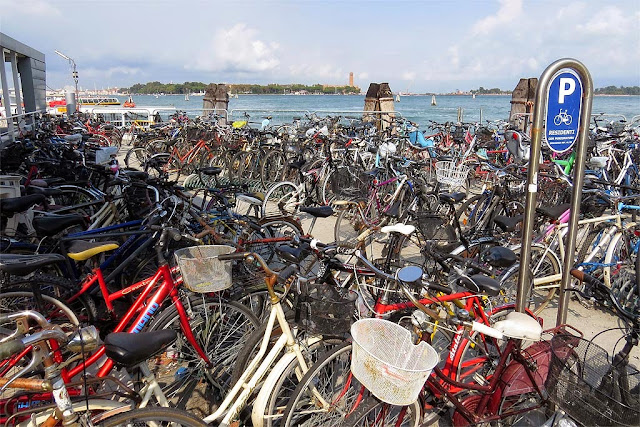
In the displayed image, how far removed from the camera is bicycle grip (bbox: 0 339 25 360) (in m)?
1.29

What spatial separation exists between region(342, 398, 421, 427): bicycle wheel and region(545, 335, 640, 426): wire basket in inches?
25.8

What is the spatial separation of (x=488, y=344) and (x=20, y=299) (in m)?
3.00

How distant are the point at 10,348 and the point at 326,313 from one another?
1258 millimetres

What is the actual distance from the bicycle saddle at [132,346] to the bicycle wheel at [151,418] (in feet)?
0.59

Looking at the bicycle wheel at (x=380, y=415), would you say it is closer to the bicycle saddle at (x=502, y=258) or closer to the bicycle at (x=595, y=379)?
the bicycle at (x=595, y=379)

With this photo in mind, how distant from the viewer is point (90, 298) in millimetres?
2924

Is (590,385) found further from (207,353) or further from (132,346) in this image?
(207,353)

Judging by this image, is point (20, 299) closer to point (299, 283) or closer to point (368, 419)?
point (299, 283)

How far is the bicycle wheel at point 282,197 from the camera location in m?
5.50

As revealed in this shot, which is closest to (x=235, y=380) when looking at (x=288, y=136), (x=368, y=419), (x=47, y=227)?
(x=368, y=419)

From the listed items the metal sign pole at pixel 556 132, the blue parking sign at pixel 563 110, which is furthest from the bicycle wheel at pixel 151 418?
the blue parking sign at pixel 563 110

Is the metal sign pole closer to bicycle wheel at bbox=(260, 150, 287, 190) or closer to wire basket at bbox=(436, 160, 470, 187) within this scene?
wire basket at bbox=(436, 160, 470, 187)

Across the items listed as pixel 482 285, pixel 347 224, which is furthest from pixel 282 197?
pixel 482 285

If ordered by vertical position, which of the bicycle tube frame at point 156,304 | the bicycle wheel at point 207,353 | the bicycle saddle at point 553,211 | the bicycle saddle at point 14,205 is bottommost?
the bicycle wheel at point 207,353
